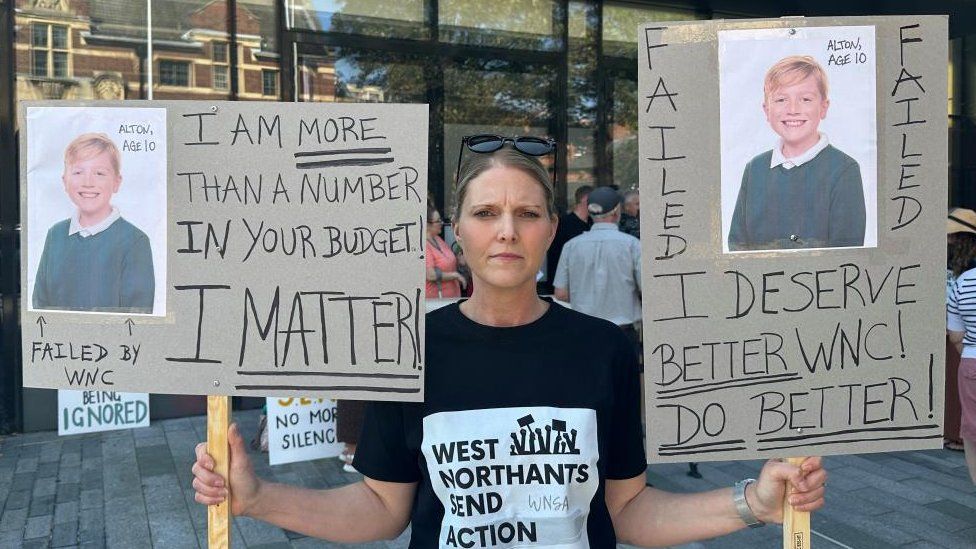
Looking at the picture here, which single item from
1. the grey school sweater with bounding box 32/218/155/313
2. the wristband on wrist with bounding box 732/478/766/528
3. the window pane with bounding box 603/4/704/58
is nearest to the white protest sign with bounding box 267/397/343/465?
the grey school sweater with bounding box 32/218/155/313

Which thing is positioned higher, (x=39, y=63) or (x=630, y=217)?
(x=39, y=63)

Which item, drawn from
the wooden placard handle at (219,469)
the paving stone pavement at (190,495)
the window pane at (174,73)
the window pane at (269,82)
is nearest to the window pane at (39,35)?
the window pane at (174,73)

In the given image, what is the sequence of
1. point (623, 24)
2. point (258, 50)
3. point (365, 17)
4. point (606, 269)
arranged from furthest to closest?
point (623, 24) → point (365, 17) → point (258, 50) → point (606, 269)

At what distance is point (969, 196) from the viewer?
9812 millimetres

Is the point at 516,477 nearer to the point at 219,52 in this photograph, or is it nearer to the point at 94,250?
the point at 94,250

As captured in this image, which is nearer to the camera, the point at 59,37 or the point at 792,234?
the point at 792,234

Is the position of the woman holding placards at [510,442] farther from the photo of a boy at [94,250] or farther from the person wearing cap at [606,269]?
the person wearing cap at [606,269]

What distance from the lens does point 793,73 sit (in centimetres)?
182

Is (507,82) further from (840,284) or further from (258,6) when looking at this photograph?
(840,284)

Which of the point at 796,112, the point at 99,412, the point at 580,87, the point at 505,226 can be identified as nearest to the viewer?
the point at 505,226

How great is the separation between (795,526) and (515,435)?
2.33 ft

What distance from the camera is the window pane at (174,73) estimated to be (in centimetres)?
697

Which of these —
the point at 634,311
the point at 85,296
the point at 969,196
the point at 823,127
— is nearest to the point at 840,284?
the point at 823,127

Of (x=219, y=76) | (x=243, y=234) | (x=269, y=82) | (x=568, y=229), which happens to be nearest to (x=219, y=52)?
(x=219, y=76)
